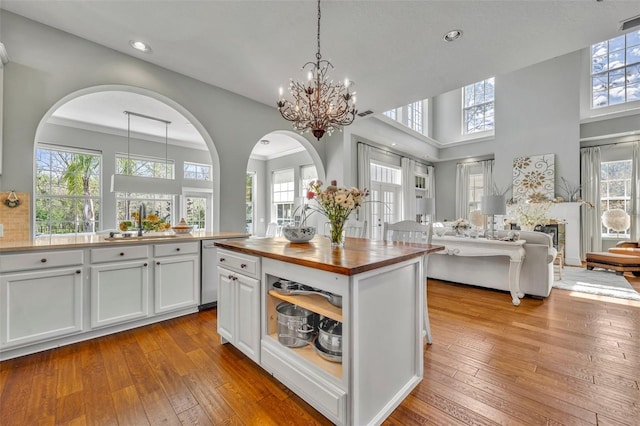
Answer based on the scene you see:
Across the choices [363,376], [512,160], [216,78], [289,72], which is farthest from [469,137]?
[363,376]

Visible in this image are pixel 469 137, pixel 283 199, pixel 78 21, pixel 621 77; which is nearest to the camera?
pixel 78 21

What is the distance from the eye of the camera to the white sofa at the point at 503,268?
140 inches

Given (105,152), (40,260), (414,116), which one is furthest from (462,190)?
(105,152)

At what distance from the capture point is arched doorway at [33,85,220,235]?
15.3 ft

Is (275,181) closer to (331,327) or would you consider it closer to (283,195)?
(283,195)

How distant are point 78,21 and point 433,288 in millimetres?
5355

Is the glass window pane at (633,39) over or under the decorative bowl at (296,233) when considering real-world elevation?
over

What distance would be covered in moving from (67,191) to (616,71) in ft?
40.2

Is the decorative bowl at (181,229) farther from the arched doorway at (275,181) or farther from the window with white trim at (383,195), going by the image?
the window with white trim at (383,195)

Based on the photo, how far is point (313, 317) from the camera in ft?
6.29

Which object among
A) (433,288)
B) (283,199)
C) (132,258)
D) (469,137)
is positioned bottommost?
(433,288)

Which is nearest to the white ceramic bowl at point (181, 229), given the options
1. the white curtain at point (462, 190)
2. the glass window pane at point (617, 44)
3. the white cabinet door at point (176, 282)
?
the white cabinet door at point (176, 282)

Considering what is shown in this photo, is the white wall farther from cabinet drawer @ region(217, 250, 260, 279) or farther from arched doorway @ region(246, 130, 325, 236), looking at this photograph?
arched doorway @ region(246, 130, 325, 236)

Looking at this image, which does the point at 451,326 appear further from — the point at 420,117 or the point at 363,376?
the point at 420,117
